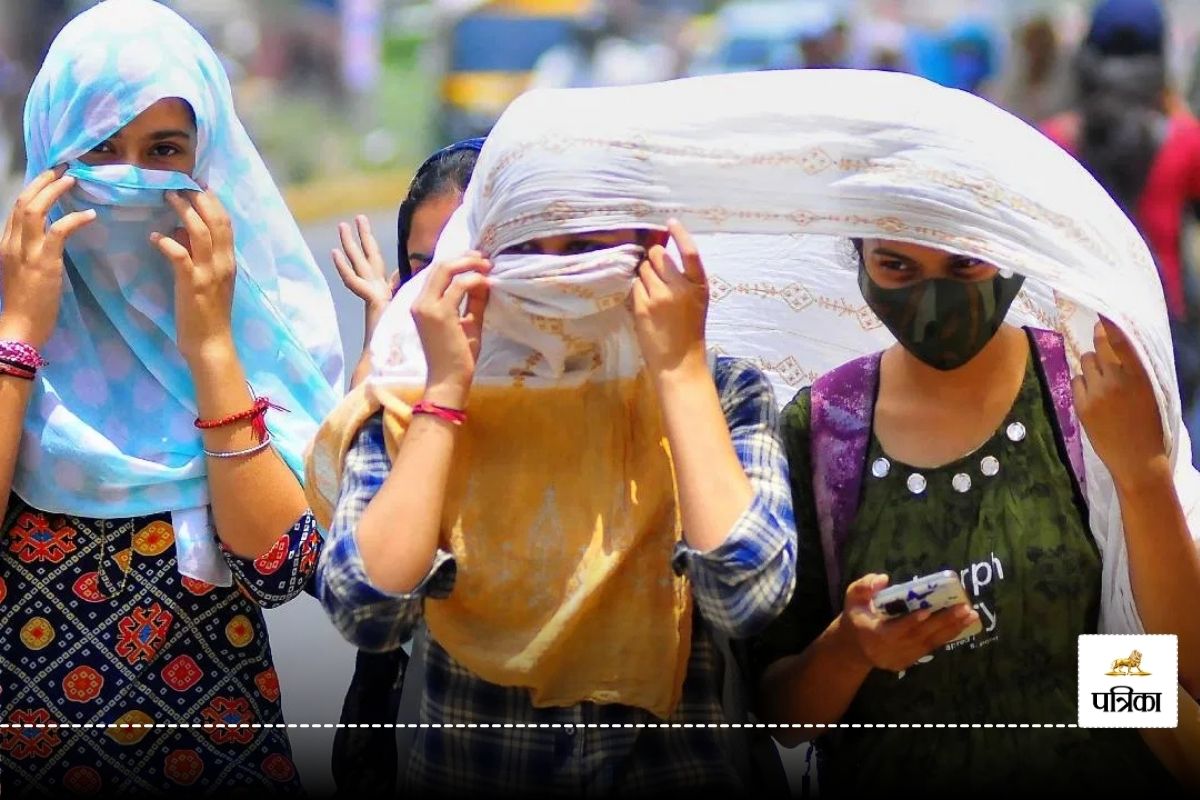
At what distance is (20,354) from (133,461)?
22cm

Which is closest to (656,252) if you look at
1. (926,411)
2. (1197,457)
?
(926,411)

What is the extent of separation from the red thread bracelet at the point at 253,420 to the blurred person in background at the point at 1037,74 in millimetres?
6512

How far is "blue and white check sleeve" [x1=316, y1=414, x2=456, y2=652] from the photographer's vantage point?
2.44m

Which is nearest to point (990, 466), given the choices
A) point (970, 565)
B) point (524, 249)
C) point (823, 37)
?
point (970, 565)

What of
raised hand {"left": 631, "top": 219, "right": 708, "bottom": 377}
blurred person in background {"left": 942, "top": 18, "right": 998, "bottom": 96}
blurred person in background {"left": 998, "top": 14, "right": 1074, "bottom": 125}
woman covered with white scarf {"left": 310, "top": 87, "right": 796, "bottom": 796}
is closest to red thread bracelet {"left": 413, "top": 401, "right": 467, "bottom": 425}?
woman covered with white scarf {"left": 310, "top": 87, "right": 796, "bottom": 796}

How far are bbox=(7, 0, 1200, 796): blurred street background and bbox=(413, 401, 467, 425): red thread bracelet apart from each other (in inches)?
343

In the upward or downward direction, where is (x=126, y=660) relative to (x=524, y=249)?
downward

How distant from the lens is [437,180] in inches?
132

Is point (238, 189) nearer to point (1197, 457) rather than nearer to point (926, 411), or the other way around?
point (926, 411)

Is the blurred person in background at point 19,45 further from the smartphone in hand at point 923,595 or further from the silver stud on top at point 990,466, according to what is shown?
the smartphone in hand at point 923,595

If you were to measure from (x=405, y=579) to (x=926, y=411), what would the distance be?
0.78 metres

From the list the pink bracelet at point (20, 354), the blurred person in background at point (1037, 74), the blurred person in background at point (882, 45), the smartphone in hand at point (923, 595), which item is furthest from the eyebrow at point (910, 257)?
the blurred person in background at point (882, 45)

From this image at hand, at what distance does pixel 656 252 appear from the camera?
2529 mm

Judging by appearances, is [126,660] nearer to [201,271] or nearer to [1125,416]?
[201,271]
